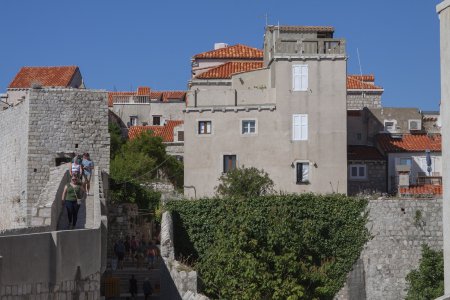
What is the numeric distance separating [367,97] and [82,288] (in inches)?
2266

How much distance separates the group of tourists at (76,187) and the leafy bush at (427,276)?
12974mm

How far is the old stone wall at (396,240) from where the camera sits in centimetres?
4244

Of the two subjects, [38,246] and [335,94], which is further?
[335,94]

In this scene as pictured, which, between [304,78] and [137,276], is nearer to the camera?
[137,276]

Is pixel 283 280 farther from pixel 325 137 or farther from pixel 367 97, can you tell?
pixel 367 97

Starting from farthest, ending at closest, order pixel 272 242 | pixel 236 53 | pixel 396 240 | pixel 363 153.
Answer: pixel 236 53 < pixel 363 153 < pixel 396 240 < pixel 272 242

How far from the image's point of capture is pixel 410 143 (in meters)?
58.2

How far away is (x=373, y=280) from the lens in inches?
1671

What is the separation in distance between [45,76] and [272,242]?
1659 inches

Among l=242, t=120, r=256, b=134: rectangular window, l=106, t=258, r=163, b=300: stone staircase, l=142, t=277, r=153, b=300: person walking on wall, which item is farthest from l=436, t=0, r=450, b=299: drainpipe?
l=242, t=120, r=256, b=134: rectangular window

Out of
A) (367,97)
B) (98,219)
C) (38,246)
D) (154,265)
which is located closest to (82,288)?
(38,246)

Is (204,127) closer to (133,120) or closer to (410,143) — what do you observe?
(410,143)

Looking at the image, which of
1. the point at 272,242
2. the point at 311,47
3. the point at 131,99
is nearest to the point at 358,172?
the point at 311,47

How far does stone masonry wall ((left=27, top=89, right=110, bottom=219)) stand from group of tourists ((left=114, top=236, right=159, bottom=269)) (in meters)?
3.04
